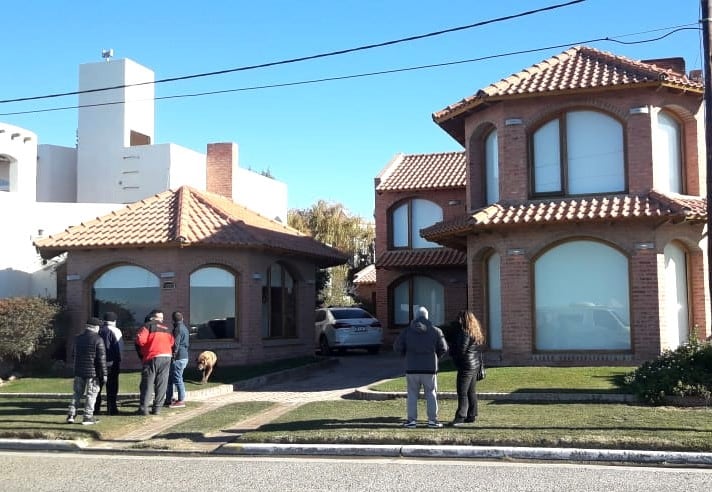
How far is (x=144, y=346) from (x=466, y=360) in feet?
18.4

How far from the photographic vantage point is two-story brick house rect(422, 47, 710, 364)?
1611 centimetres

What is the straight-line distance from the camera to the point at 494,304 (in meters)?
→ 18.0

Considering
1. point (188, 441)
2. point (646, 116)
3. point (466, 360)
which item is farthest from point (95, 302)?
point (646, 116)

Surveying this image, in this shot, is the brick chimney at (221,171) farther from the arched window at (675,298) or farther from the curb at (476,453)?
the curb at (476,453)

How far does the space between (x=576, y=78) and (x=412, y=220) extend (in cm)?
1316

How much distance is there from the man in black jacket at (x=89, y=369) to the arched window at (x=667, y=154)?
11513 mm

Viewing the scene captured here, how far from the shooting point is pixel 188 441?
1112 cm

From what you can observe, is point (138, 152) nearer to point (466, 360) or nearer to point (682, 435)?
point (466, 360)

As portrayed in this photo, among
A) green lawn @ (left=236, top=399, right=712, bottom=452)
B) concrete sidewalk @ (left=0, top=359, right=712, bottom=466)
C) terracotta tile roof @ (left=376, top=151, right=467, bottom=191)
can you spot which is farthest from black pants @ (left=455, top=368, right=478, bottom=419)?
terracotta tile roof @ (left=376, top=151, right=467, bottom=191)

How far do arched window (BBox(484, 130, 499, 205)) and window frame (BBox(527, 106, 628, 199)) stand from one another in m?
0.91

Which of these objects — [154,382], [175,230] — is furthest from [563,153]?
[154,382]

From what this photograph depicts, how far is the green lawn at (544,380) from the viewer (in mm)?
13547

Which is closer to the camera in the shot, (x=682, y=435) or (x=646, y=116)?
(x=682, y=435)

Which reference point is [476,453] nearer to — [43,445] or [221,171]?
[43,445]
